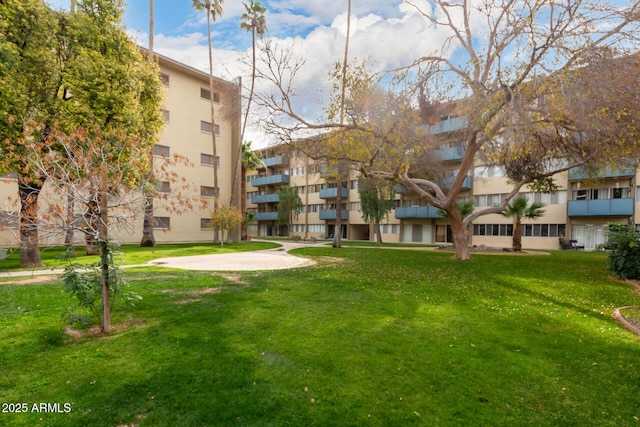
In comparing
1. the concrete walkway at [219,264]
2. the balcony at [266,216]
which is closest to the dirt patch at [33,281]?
the concrete walkway at [219,264]

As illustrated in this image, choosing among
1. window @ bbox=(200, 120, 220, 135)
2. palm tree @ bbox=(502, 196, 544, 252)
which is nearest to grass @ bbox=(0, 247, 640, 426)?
palm tree @ bbox=(502, 196, 544, 252)

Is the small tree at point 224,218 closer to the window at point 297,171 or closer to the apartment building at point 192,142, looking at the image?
the apartment building at point 192,142

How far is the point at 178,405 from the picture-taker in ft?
13.4

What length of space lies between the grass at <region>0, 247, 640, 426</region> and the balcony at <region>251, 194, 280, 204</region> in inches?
1910

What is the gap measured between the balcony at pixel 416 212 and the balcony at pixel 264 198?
2206 centimetres

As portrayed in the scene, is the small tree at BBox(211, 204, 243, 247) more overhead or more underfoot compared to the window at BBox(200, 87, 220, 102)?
more underfoot

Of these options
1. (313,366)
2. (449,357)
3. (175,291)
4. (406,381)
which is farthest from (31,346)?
(449,357)

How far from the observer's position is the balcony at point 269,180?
56.6m

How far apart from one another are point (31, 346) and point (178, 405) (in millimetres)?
3343

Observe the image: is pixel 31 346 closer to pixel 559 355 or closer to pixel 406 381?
pixel 406 381

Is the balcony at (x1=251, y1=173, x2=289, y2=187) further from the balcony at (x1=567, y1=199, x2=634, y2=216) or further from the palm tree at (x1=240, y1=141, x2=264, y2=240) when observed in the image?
the balcony at (x1=567, y1=199, x2=634, y2=216)

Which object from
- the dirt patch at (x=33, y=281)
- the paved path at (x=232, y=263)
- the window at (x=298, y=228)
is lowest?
the paved path at (x=232, y=263)

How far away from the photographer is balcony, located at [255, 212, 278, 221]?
57.1 m

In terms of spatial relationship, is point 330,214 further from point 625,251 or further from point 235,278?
point 625,251
